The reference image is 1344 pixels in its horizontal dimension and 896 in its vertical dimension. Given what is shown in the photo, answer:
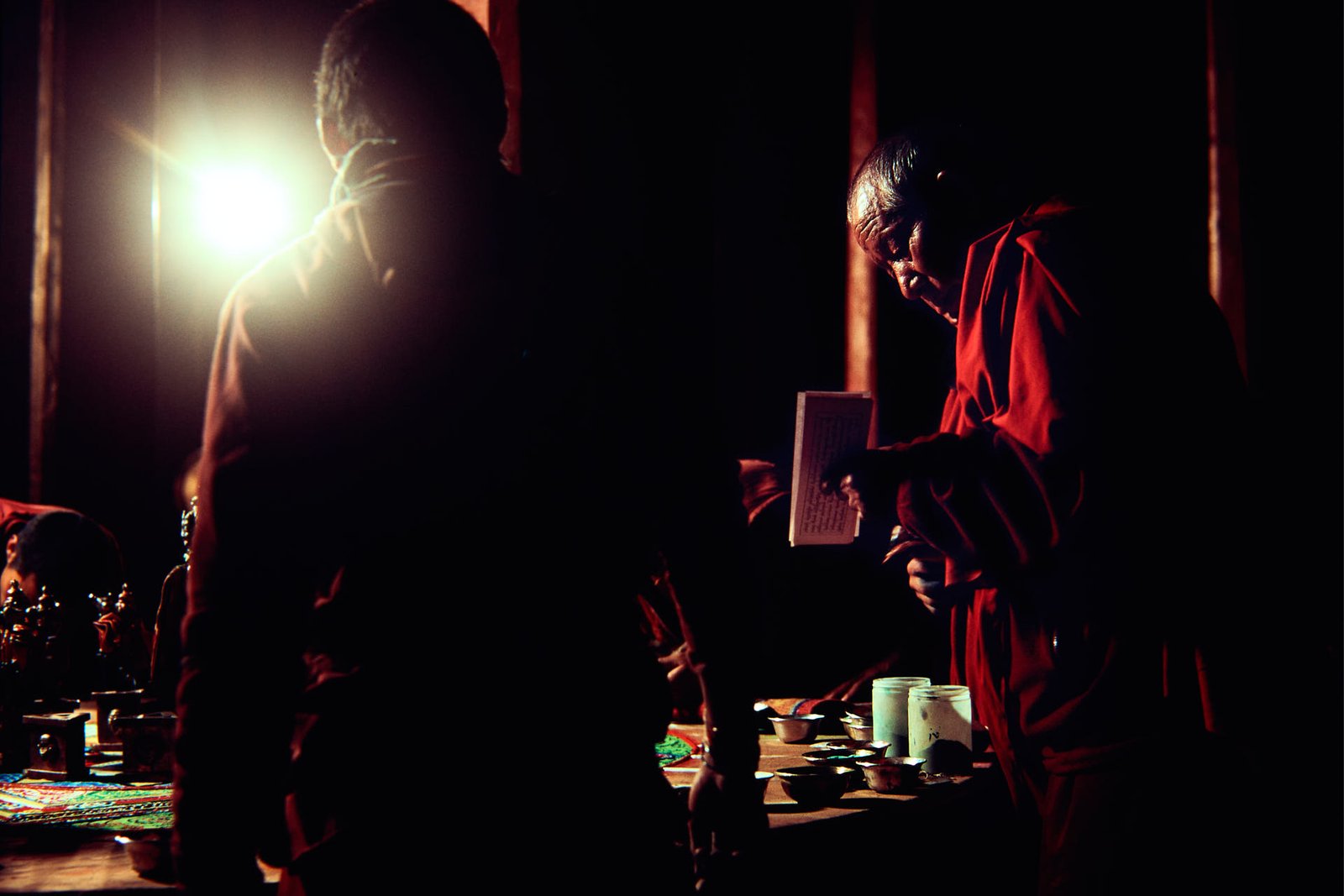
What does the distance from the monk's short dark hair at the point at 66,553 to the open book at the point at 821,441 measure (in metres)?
1.81

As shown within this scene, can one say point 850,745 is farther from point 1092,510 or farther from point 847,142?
point 847,142

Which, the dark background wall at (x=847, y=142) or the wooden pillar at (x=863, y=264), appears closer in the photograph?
the dark background wall at (x=847, y=142)

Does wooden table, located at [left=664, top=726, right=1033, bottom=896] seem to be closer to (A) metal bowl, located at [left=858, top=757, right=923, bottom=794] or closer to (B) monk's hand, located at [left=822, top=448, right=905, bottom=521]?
(A) metal bowl, located at [left=858, top=757, right=923, bottom=794]

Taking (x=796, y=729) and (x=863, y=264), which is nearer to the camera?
(x=796, y=729)

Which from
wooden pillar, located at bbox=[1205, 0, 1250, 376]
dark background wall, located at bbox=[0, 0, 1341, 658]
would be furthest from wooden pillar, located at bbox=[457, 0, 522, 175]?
wooden pillar, located at bbox=[1205, 0, 1250, 376]

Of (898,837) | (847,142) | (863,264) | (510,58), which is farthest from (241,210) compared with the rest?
(898,837)

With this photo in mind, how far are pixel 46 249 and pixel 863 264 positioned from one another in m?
3.43

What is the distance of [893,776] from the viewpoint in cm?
194

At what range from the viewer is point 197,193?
482cm

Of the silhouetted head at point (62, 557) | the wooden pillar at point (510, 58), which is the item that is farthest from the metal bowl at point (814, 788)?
the wooden pillar at point (510, 58)

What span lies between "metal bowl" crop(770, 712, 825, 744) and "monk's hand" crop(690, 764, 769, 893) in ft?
3.45

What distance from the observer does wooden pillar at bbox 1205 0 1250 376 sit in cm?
389

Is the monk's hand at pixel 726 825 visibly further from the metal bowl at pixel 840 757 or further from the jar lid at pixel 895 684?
the jar lid at pixel 895 684

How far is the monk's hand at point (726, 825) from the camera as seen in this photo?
1377 millimetres
